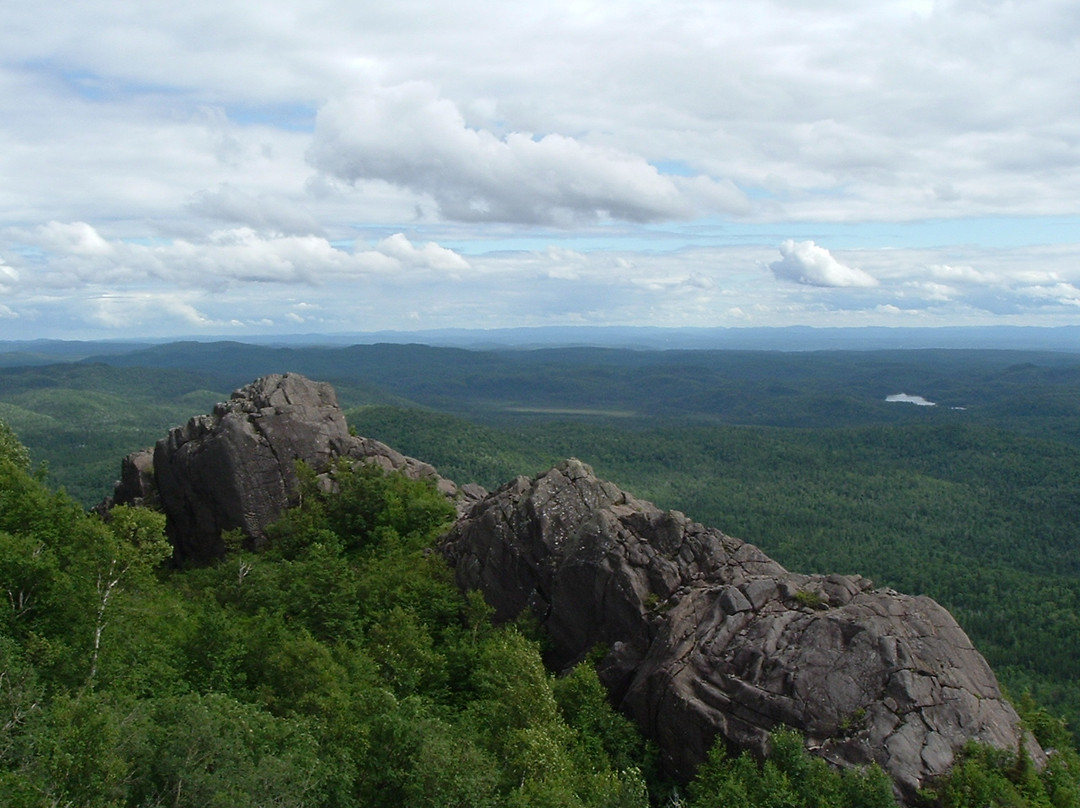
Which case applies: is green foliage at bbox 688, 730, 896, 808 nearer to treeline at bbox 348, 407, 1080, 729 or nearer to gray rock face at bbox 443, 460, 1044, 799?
gray rock face at bbox 443, 460, 1044, 799

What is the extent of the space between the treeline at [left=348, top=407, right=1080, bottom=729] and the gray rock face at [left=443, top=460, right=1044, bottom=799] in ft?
160

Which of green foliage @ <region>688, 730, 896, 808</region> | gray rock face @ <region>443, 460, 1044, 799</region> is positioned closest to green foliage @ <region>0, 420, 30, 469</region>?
gray rock face @ <region>443, 460, 1044, 799</region>

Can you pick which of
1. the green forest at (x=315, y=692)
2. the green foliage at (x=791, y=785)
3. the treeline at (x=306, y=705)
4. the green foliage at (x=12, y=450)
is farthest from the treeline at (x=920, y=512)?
the green foliage at (x=12, y=450)

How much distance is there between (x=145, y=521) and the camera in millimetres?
32094

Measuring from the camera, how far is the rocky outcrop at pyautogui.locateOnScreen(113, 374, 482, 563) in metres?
44.3

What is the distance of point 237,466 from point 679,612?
2694cm

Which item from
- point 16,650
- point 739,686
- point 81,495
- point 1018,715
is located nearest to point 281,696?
point 16,650

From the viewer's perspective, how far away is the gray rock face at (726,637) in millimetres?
23750

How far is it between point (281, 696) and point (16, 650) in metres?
7.34

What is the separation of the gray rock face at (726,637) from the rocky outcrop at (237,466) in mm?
13512

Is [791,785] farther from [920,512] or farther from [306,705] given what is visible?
[920,512]

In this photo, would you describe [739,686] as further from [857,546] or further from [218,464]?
[857,546]

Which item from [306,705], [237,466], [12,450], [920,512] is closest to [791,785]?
[306,705]

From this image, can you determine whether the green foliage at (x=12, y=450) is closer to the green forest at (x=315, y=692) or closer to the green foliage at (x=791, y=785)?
the green forest at (x=315, y=692)
